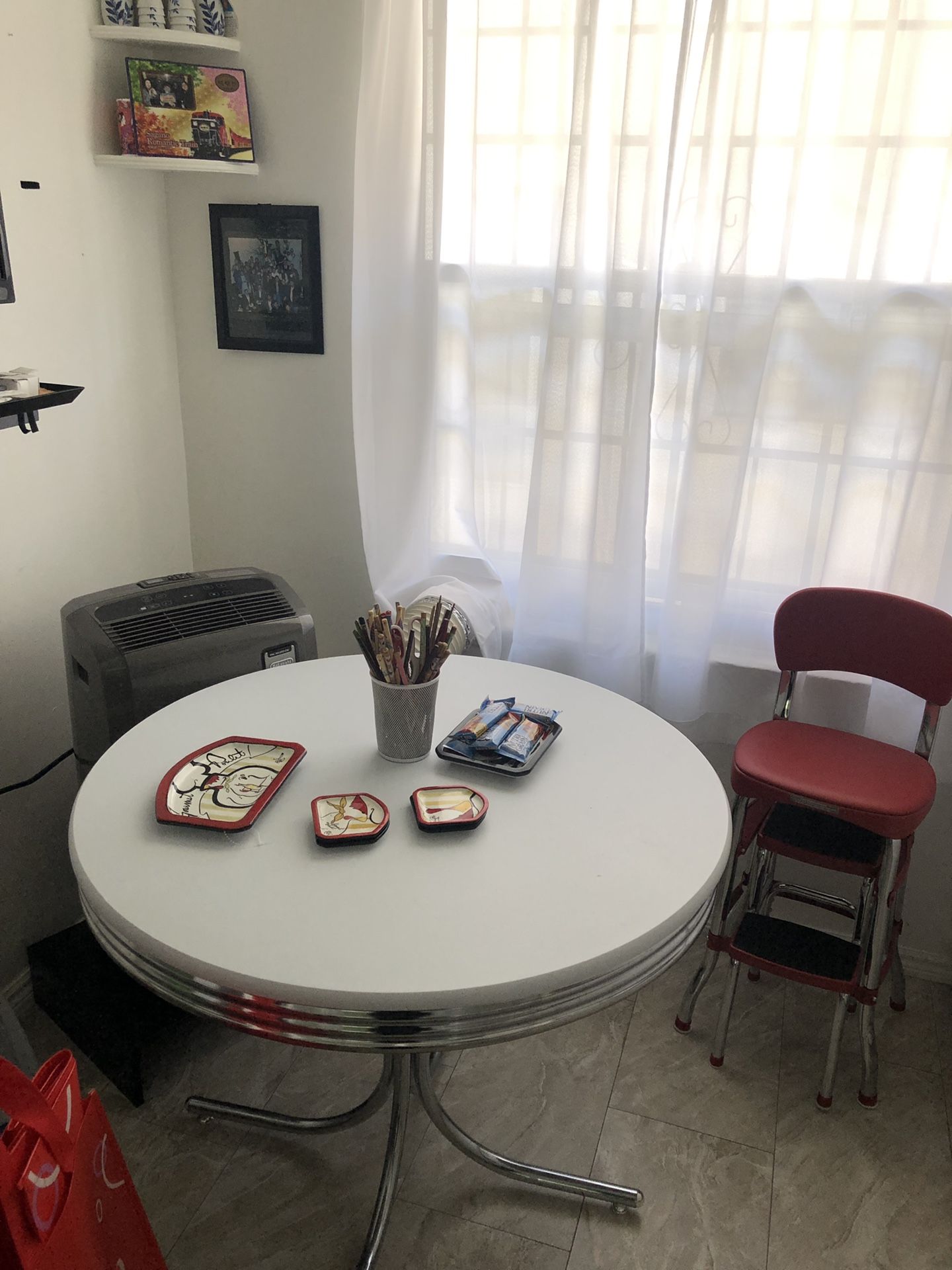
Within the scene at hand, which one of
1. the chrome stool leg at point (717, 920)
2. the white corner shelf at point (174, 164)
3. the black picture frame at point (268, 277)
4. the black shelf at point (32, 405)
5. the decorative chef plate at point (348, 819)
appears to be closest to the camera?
the decorative chef plate at point (348, 819)

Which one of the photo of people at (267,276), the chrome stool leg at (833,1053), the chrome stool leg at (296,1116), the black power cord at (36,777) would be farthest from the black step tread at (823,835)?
the photo of people at (267,276)

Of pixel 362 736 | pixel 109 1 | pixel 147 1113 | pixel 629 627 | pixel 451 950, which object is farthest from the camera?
pixel 629 627

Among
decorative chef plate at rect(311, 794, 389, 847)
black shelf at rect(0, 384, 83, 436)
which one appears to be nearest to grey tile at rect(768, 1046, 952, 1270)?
decorative chef plate at rect(311, 794, 389, 847)

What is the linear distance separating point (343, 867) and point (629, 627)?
48.6 inches

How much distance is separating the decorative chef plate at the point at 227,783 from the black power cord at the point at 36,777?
81 cm

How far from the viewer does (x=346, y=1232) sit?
5.62 feet

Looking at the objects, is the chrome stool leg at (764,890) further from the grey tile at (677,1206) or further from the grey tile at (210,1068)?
the grey tile at (210,1068)

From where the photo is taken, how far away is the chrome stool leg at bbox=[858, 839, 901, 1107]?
75.5 inches

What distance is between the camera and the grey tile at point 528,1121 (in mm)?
1765

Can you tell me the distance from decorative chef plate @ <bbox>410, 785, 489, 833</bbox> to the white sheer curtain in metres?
1.00

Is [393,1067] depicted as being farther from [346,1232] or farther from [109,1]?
[109,1]

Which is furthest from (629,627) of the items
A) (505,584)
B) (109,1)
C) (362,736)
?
(109,1)

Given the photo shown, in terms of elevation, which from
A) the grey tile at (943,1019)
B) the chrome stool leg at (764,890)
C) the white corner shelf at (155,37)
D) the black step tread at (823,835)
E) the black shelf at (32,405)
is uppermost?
the white corner shelf at (155,37)

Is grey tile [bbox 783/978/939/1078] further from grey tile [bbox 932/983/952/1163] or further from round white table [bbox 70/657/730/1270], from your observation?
round white table [bbox 70/657/730/1270]
